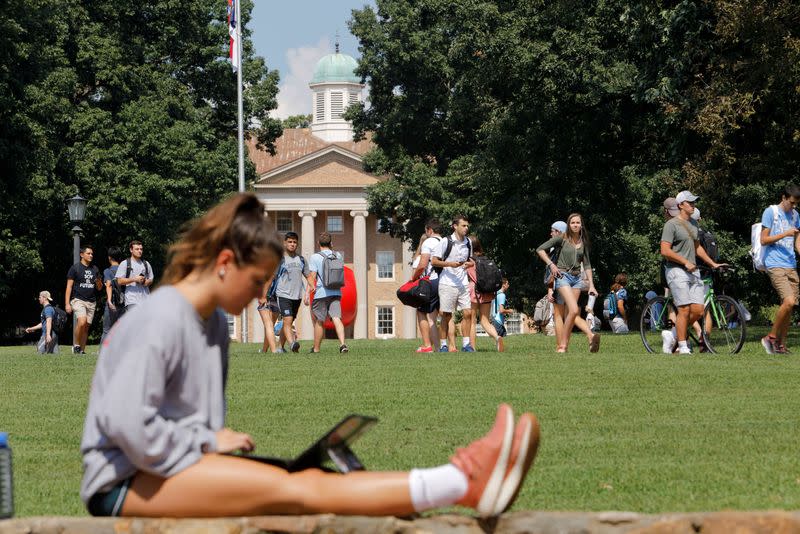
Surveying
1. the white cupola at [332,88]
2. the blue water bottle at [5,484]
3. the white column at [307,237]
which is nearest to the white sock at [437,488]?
the blue water bottle at [5,484]

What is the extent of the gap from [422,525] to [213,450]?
71cm

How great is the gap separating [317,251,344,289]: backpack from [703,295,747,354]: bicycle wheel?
16.9 feet

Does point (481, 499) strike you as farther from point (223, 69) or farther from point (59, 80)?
point (223, 69)

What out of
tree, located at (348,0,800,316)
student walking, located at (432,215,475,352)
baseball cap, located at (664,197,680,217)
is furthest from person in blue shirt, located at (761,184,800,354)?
tree, located at (348,0,800,316)

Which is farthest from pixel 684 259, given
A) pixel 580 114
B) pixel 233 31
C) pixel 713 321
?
pixel 233 31

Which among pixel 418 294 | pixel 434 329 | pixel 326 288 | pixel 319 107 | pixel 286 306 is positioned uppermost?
pixel 319 107

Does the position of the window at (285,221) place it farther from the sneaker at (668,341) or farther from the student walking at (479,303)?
the sneaker at (668,341)

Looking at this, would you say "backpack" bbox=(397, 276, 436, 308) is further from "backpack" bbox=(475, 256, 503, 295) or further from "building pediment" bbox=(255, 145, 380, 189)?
"building pediment" bbox=(255, 145, 380, 189)

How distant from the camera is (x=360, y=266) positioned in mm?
94375

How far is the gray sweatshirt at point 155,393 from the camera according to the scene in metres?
4.07

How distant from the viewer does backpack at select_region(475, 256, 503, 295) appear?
19922 millimetres

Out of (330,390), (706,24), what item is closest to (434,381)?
(330,390)

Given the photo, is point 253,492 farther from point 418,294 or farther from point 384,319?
point 384,319

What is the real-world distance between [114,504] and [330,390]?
25.8 ft
